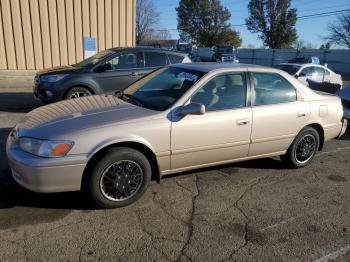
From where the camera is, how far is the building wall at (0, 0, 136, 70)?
43.2 ft

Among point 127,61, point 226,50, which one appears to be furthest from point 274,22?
point 127,61

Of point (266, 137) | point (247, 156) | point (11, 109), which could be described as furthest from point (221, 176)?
point (11, 109)

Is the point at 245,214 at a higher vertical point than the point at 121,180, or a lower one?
lower

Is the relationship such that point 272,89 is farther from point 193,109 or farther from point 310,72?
point 310,72

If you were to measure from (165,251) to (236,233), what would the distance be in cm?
77

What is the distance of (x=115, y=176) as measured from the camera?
3.62 metres

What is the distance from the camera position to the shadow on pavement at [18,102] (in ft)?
27.9

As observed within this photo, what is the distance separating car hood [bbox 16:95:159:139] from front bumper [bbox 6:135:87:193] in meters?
0.24

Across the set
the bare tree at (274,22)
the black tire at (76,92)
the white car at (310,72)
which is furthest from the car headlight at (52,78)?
the bare tree at (274,22)

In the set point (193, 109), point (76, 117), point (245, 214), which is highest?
point (193, 109)

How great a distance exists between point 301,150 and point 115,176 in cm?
294

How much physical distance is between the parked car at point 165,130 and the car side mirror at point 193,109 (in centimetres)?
1

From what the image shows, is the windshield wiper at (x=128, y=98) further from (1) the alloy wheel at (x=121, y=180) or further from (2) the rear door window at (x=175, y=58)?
(2) the rear door window at (x=175, y=58)

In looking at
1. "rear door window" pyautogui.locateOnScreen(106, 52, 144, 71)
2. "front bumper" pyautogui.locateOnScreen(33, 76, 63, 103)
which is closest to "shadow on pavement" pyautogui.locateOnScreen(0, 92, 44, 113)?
"front bumper" pyautogui.locateOnScreen(33, 76, 63, 103)
